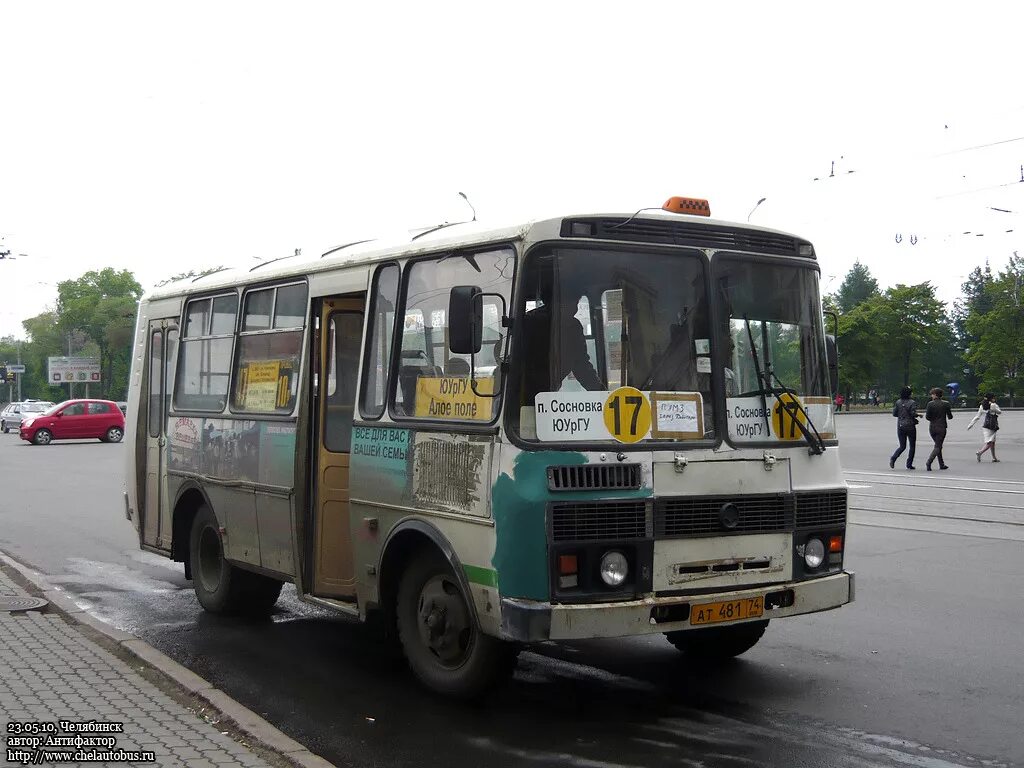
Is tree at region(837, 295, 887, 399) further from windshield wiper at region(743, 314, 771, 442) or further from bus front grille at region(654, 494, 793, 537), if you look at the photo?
bus front grille at region(654, 494, 793, 537)

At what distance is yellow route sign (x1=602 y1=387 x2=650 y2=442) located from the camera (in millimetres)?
6098

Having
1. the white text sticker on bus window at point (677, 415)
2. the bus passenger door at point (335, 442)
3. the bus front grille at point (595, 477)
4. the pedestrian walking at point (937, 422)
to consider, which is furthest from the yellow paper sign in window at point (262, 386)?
the pedestrian walking at point (937, 422)

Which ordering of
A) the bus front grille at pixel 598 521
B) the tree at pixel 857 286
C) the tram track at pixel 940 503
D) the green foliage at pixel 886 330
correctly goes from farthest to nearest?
the tree at pixel 857 286 < the green foliage at pixel 886 330 < the tram track at pixel 940 503 < the bus front grille at pixel 598 521

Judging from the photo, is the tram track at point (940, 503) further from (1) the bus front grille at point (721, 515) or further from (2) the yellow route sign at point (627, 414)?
(2) the yellow route sign at point (627, 414)

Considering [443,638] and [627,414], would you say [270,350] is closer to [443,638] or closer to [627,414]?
[443,638]

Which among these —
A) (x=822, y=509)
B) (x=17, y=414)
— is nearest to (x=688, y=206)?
(x=822, y=509)

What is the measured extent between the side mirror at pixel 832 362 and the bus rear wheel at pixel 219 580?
428 centimetres

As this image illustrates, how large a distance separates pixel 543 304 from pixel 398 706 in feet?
7.62

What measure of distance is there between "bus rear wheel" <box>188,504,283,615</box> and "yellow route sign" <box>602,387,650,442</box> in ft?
12.4

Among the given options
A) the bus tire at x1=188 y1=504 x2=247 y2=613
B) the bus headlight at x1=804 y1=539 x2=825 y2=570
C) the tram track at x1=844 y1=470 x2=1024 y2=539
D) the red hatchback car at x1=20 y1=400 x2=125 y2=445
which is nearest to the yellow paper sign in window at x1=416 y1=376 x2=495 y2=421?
the bus headlight at x1=804 y1=539 x2=825 y2=570

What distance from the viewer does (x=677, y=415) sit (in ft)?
20.6

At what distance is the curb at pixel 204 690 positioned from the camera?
5.48m

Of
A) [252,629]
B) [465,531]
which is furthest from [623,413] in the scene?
[252,629]

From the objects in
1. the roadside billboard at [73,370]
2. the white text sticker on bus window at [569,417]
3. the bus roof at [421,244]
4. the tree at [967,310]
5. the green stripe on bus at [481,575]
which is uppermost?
the tree at [967,310]
